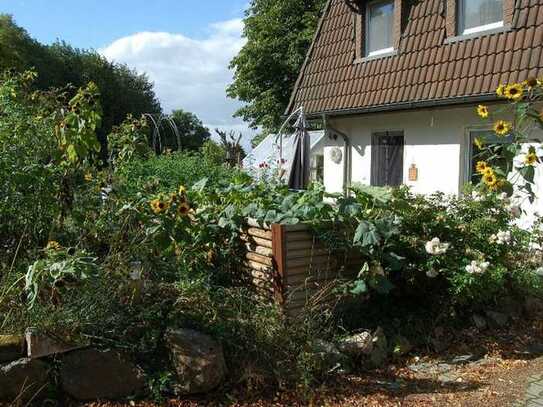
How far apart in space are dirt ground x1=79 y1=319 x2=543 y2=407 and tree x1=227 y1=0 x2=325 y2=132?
17.1 meters

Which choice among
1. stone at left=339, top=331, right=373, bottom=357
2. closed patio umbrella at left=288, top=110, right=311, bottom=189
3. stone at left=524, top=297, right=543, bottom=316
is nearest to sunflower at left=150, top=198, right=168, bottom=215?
stone at left=339, top=331, right=373, bottom=357

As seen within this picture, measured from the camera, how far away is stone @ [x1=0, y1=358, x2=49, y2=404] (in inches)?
131

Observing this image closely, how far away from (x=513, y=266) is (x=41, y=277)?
13.4 feet

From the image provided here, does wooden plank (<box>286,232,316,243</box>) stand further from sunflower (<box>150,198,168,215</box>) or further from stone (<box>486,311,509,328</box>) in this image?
stone (<box>486,311,509,328</box>)

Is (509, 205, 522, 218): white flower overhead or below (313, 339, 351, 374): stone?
overhead

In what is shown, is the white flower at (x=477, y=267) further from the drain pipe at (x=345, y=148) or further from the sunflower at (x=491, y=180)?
→ the drain pipe at (x=345, y=148)

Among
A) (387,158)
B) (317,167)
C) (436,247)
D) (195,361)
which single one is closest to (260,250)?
(195,361)

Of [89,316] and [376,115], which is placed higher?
[376,115]

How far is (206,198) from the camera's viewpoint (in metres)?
5.30

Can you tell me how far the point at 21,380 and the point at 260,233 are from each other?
2.15 m

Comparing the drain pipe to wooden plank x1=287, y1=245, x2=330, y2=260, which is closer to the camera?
wooden plank x1=287, y1=245, x2=330, y2=260

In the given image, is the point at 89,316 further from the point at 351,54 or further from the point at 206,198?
the point at 351,54

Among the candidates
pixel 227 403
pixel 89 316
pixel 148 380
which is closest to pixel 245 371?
pixel 227 403

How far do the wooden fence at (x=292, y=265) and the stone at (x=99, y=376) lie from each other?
138cm
